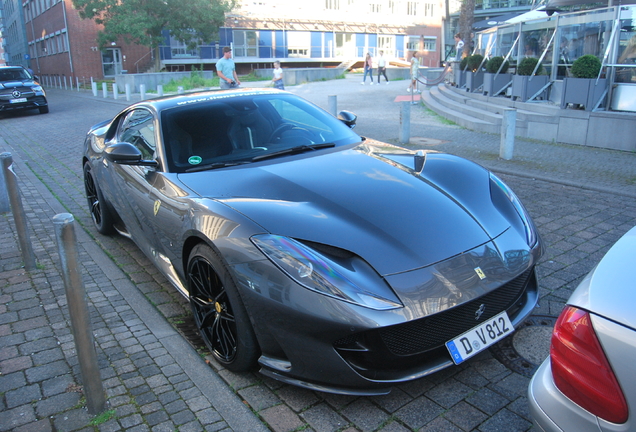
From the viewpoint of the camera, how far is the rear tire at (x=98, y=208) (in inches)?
212

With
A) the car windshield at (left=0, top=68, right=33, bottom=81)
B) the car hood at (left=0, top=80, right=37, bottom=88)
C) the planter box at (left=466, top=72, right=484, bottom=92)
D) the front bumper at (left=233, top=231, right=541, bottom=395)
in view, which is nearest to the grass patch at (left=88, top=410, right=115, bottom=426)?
the front bumper at (left=233, top=231, right=541, bottom=395)

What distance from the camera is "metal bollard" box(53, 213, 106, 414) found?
2.57 metres

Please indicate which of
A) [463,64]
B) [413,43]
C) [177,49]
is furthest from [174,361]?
[413,43]

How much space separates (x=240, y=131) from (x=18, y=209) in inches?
87.8

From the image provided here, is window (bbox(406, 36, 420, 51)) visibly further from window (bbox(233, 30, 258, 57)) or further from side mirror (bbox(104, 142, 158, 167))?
side mirror (bbox(104, 142, 158, 167))

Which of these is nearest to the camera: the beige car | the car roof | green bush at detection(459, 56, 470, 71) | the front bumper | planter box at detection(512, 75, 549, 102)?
the beige car

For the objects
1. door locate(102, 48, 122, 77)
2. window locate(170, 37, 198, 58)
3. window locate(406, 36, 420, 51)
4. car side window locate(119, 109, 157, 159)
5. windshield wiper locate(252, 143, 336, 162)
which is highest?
window locate(406, 36, 420, 51)

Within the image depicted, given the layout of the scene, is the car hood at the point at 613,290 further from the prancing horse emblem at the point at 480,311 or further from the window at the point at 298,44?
the window at the point at 298,44

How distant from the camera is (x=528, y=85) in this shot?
12.2 metres

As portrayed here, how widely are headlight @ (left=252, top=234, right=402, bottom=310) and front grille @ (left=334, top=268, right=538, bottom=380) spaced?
15 cm

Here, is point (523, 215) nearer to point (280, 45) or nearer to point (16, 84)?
point (16, 84)

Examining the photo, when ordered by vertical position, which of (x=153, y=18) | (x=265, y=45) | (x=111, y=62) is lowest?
(x=111, y=62)

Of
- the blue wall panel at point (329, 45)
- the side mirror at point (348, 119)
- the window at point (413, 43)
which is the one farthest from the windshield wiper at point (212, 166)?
the window at point (413, 43)

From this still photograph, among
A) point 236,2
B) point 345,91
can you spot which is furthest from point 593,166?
point 236,2
